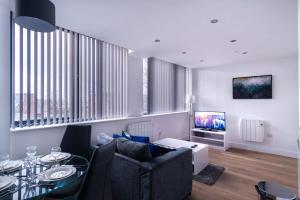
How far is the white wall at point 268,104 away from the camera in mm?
4145

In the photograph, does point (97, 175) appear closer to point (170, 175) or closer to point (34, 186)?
point (34, 186)

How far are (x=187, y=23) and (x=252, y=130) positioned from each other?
3.68m

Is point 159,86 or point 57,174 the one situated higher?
point 159,86

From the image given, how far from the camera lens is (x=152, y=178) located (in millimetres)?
1784

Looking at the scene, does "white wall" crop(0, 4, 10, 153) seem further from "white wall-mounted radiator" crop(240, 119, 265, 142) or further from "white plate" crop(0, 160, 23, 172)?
"white wall-mounted radiator" crop(240, 119, 265, 142)

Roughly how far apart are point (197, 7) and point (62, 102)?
2.46 meters

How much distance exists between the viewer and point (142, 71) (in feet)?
13.8

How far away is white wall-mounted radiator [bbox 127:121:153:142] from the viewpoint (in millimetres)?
3698

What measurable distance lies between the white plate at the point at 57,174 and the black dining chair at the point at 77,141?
83 centimetres

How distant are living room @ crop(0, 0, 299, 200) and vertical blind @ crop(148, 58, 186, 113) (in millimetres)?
32

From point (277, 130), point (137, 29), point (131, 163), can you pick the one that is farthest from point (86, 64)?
point (277, 130)

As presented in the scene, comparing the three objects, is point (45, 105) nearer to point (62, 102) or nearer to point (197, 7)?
point (62, 102)

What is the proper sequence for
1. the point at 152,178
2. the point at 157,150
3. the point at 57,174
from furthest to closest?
the point at 157,150, the point at 152,178, the point at 57,174

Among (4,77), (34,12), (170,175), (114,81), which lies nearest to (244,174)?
(170,175)
